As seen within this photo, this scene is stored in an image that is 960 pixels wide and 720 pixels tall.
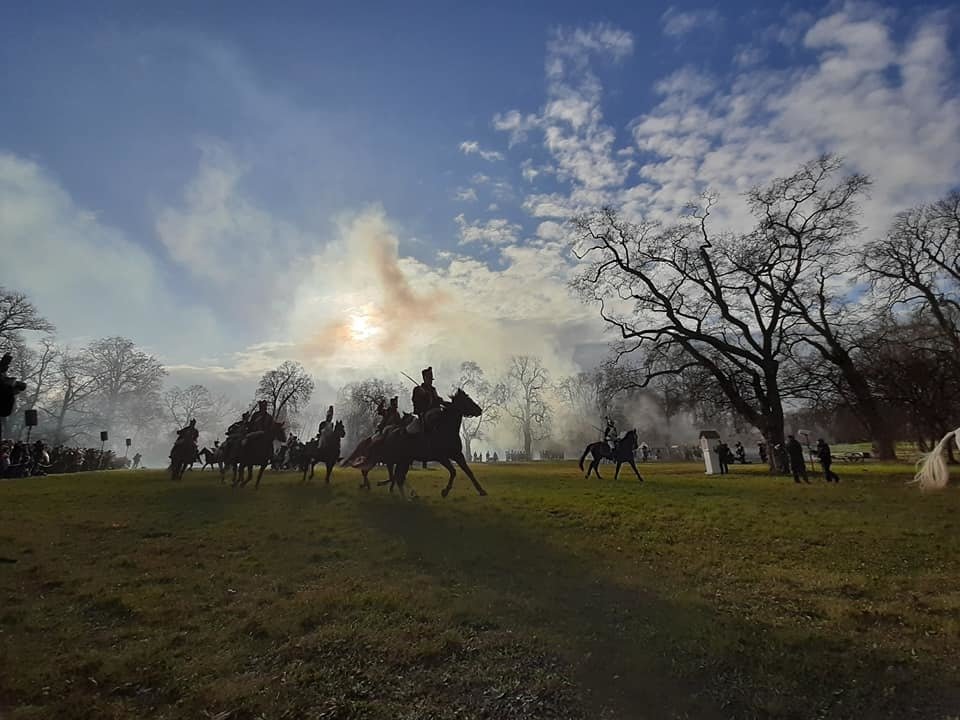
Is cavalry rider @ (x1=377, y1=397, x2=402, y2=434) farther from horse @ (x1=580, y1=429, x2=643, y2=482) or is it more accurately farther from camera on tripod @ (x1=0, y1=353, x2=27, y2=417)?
camera on tripod @ (x1=0, y1=353, x2=27, y2=417)

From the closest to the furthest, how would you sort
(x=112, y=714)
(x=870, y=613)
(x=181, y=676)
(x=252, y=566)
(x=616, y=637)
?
(x=112, y=714) < (x=181, y=676) < (x=616, y=637) < (x=870, y=613) < (x=252, y=566)

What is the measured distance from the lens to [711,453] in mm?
29906

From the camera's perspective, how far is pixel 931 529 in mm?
10938

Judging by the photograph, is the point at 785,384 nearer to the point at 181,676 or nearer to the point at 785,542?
the point at 785,542

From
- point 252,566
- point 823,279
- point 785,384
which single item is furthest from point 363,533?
point 823,279

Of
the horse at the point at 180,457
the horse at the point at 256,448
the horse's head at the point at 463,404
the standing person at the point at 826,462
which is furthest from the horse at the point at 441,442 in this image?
the standing person at the point at 826,462

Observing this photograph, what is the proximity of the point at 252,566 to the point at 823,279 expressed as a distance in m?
32.9

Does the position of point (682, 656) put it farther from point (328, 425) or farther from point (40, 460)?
point (40, 460)

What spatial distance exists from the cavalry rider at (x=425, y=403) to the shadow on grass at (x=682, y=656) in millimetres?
7130

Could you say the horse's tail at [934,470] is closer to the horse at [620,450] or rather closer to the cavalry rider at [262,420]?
the horse at [620,450]

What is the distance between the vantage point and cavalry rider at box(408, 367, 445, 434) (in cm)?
1517

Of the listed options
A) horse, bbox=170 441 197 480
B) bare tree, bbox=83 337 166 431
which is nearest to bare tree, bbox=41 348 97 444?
bare tree, bbox=83 337 166 431

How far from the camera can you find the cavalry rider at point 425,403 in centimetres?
1517

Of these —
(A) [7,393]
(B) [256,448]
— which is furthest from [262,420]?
(A) [7,393]
